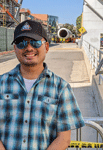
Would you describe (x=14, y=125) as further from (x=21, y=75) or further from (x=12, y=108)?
(x=21, y=75)

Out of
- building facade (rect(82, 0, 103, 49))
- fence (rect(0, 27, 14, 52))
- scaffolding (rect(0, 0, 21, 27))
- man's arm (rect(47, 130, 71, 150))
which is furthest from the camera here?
scaffolding (rect(0, 0, 21, 27))

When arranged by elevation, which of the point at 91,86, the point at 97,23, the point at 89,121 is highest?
the point at 97,23

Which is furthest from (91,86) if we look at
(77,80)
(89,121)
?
(89,121)

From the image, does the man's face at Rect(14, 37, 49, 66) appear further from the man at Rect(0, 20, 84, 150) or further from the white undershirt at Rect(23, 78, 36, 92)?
the white undershirt at Rect(23, 78, 36, 92)

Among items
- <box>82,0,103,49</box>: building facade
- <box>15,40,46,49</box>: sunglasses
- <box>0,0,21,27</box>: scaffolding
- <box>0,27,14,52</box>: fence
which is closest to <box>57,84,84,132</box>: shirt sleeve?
<box>15,40,46,49</box>: sunglasses

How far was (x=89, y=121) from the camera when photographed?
2.34m

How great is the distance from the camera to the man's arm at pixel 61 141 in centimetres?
162

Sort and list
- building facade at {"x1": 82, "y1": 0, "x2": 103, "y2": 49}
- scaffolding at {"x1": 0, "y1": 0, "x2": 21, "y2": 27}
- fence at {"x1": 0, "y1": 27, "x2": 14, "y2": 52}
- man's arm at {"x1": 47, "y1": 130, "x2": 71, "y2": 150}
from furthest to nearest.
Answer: scaffolding at {"x1": 0, "y1": 0, "x2": 21, "y2": 27}
building facade at {"x1": 82, "y1": 0, "x2": 103, "y2": 49}
fence at {"x1": 0, "y1": 27, "x2": 14, "y2": 52}
man's arm at {"x1": 47, "y1": 130, "x2": 71, "y2": 150}

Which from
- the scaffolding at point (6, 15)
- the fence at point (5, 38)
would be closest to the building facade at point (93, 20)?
the fence at point (5, 38)

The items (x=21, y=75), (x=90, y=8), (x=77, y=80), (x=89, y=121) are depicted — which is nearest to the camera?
(x=21, y=75)

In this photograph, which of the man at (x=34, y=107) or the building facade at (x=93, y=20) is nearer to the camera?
the man at (x=34, y=107)

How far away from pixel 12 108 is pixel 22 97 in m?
0.11

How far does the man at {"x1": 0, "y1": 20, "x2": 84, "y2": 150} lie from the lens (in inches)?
64.0

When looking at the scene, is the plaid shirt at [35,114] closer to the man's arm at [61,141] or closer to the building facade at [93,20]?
the man's arm at [61,141]
